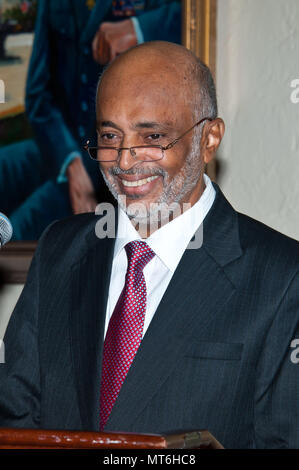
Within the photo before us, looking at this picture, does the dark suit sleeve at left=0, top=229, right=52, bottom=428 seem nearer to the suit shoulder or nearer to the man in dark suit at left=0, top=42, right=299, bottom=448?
the man in dark suit at left=0, top=42, right=299, bottom=448

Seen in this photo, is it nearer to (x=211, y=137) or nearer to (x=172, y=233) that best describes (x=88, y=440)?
(x=172, y=233)

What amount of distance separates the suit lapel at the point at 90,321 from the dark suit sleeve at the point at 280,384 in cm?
33

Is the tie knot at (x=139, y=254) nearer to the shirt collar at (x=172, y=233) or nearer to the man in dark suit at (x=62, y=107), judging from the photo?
the shirt collar at (x=172, y=233)

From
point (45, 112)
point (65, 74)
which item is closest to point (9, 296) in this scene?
point (45, 112)

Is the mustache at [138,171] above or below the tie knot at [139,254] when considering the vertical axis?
above

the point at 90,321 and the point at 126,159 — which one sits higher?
the point at 126,159

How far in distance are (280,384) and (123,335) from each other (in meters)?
0.33

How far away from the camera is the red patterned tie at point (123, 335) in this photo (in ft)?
4.65

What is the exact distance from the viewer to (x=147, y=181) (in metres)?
1.48

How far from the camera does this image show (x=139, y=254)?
1522 millimetres

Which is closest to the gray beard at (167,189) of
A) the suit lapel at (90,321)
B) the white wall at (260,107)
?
the suit lapel at (90,321)

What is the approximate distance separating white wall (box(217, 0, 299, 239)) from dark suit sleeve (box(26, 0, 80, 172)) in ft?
1.94

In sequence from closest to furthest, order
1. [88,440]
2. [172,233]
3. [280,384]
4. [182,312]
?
1. [88,440]
2. [280,384]
3. [182,312]
4. [172,233]

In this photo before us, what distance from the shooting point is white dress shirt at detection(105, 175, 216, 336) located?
59.6 inches
